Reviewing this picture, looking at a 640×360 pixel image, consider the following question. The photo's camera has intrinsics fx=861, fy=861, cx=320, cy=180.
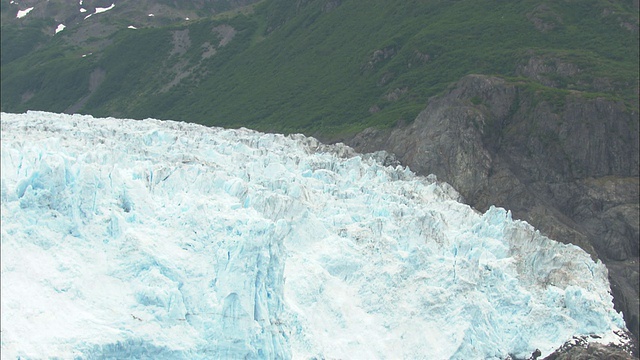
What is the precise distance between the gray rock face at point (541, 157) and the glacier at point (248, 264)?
841cm

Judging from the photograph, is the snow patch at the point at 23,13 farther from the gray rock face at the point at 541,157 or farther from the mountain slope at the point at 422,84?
the gray rock face at the point at 541,157

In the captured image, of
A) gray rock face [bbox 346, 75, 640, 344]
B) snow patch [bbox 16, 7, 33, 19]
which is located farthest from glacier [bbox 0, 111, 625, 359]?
snow patch [bbox 16, 7, 33, 19]

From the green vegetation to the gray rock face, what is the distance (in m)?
2.43

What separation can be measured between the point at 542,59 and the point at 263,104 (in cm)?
3426

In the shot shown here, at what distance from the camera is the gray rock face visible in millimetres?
55438

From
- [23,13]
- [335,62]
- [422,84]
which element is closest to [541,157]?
[422,84]

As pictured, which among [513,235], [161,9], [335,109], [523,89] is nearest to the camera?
[513,235]

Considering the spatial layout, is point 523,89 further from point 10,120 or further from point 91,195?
point 91,195

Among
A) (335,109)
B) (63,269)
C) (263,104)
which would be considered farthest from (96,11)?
(63,269)

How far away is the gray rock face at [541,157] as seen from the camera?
55438 millimetres

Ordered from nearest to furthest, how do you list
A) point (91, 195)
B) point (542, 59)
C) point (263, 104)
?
point (91, 195)
point (542, 59)
point (263, 104)

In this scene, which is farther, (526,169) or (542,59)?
(542,59)

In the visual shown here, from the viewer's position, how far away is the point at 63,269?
27609 mm

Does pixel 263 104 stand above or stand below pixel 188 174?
below
